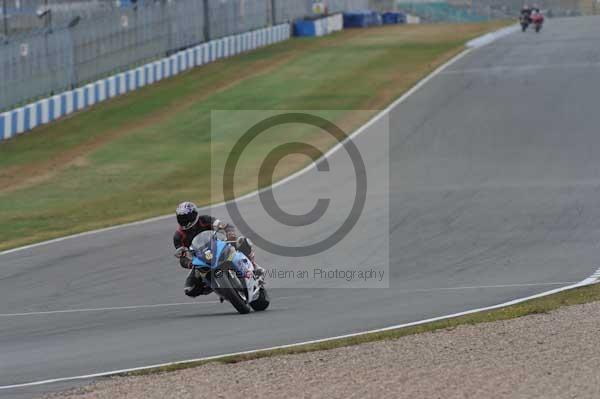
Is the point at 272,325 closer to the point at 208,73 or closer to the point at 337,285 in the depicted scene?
the point at 337,285

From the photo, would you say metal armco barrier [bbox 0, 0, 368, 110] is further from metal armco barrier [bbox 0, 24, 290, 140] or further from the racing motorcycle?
the racing motorcycle

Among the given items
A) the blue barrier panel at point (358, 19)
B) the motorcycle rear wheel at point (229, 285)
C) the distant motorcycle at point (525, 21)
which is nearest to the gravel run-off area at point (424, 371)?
the motorcycle rear wheel at point (229, 285)

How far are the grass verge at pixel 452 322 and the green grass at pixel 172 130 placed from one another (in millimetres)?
11395

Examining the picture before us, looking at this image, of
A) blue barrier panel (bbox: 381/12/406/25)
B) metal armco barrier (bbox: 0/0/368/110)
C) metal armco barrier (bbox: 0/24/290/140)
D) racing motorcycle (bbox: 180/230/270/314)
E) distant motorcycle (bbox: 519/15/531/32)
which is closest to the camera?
racing motorcycle (bbox: 180/230/270/314)

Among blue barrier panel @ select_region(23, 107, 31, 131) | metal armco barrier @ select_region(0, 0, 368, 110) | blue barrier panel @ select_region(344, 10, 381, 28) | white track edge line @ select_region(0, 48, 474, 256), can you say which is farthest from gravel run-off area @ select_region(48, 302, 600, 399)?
blue barrier panel @ select_region(344, 10, 381, 28)

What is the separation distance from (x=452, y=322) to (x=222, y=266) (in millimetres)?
2969

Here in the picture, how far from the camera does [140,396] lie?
31.2ft

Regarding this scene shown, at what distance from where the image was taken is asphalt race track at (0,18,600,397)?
1222cm

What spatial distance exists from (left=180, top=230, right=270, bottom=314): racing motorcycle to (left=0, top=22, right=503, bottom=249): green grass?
29.1 feet

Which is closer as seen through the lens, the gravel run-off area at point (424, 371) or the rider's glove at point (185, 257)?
the gravel run-off area at point (424, 371)

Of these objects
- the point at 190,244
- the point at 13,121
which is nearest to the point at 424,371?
the point at 190,244

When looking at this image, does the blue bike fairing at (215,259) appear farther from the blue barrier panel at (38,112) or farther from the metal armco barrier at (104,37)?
the metal armco barrier at (104,37)

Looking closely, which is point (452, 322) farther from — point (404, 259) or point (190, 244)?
point (404, 259)

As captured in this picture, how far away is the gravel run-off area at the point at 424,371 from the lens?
8.90 m
